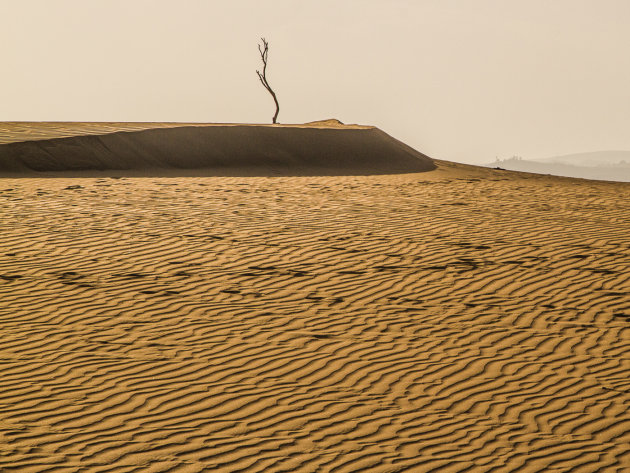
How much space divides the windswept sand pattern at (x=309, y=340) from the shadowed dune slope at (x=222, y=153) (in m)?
7.20

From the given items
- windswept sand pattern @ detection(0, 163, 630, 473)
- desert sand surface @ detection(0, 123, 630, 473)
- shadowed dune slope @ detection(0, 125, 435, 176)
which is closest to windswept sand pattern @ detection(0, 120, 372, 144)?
shadowed dune slope @ detection(0, 125, 435, 176)

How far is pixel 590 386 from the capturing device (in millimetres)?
7535

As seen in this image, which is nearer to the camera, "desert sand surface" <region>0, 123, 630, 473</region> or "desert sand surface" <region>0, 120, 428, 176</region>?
"desert sand surface" <region>0, 123, 630, 473</region>

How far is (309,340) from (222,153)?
1836 cm

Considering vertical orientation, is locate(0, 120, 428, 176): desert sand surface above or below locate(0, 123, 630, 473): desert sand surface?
above

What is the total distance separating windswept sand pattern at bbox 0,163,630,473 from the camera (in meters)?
6.04

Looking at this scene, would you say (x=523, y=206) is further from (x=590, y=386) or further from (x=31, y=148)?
(x=31, y=148)

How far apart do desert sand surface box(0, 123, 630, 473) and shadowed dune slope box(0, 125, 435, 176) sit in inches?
269

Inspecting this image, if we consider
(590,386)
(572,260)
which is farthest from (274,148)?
(590,386)

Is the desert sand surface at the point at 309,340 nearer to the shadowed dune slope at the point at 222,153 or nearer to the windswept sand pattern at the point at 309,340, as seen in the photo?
the windswept sand pattern at the point at 309,340

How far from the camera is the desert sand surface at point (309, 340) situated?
6035 mm

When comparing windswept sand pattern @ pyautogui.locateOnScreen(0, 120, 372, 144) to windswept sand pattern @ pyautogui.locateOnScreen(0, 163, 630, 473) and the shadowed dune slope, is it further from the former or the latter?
windswept sand pattern @ pyautogui.locateOnScreen(0, 163, 630, 473)

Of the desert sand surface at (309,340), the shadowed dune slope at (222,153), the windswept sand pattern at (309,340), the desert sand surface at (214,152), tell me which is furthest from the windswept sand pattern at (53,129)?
the windswept sand pattern at (309,340)

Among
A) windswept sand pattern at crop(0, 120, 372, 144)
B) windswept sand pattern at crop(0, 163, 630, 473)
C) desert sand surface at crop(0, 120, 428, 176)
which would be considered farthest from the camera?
windswept sand pattern at crop(0, 120, 372, 144)
